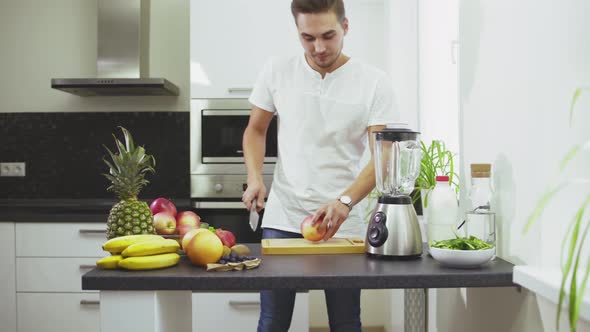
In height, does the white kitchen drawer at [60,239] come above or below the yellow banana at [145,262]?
below

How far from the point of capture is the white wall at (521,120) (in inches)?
45.9

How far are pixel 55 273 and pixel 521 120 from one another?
2.51 m

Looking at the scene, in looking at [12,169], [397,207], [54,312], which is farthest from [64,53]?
[397,207]

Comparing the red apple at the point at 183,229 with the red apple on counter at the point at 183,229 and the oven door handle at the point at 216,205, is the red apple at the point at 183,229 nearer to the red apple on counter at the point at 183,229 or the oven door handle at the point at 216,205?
the red apple on counter at the point at 183,229

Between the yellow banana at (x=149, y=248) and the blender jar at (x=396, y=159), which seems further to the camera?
the blender jar at (x=396, y=159)

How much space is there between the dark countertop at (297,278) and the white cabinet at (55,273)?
1.79m

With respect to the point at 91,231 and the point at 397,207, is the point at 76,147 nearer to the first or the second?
the point at 91,231

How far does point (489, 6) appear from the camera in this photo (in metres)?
1.57

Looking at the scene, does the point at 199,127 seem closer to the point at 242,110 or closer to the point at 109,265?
the point at 242,110

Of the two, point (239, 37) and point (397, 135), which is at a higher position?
point (239, 37)

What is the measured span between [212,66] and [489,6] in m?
1.92

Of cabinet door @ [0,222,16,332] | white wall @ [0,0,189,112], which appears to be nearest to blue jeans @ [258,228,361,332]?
cabinet door @ [0,222,16,332]

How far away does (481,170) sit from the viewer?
4.97 ft

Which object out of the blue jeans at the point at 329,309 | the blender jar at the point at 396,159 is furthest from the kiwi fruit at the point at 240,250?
the blender jar at the point at 396,159
